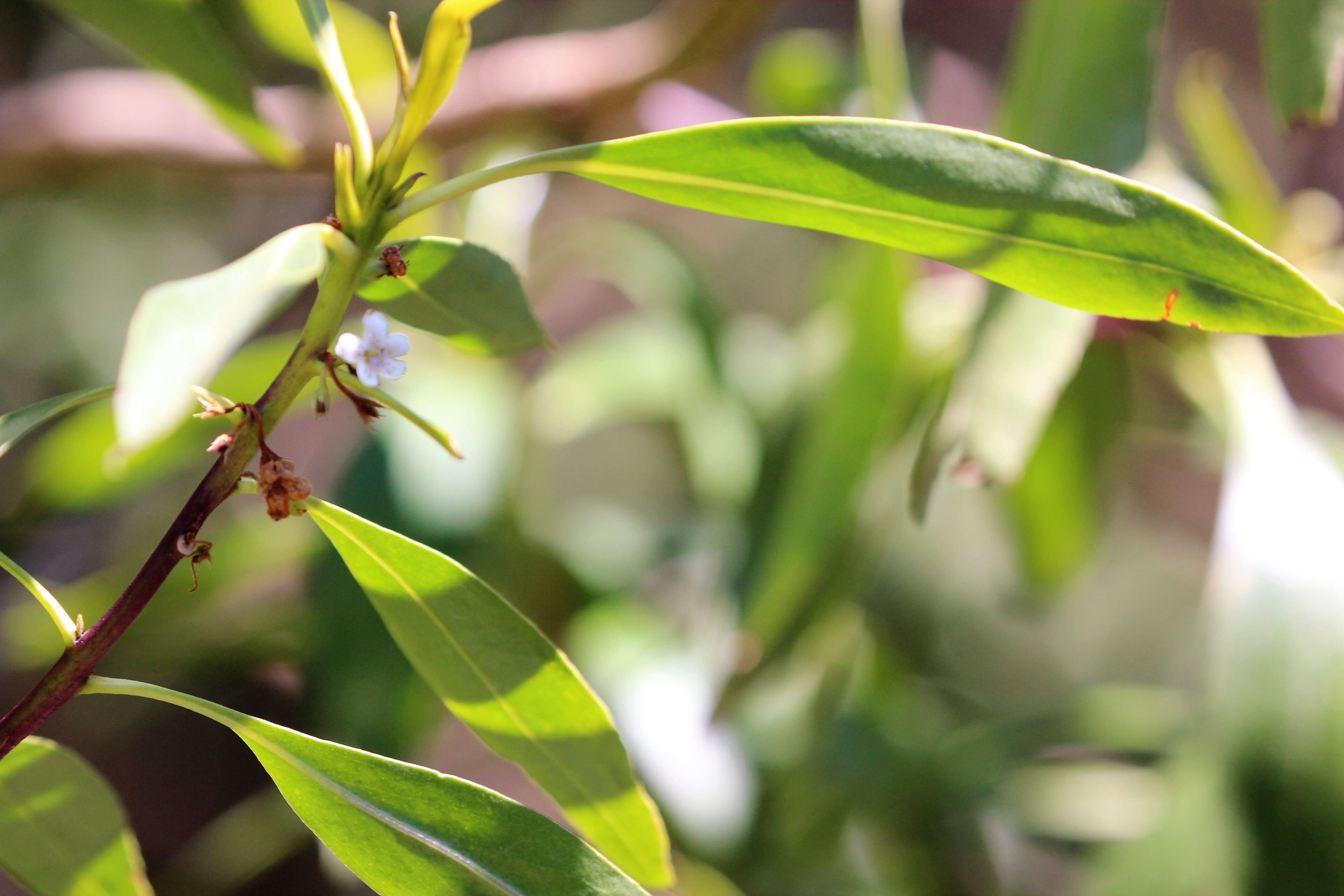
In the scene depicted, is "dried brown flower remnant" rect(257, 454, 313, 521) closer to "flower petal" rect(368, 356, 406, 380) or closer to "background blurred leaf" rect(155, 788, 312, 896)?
"flower petal" rect(368, 356, 406, 380)

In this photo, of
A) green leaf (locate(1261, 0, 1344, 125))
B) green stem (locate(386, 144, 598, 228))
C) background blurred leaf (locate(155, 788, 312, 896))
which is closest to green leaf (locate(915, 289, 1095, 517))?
green leaf (locate(1261, 0, 1344, 125))

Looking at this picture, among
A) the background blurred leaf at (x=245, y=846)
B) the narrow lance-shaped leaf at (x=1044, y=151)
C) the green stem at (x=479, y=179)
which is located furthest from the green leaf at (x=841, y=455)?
the background blurred leaf at (x=245, y=846)

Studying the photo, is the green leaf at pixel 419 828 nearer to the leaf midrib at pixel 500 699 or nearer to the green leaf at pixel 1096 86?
the leaf midrib at pixel 500 699

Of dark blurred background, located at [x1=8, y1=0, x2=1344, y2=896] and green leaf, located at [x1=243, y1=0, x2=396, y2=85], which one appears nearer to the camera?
dark blurred background, located at [x1=8, y1=0, x2=1344, y2=896]

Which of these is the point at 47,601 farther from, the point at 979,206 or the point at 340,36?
the point at 340,36

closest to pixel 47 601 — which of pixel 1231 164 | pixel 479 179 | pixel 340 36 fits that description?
pixel 479 179

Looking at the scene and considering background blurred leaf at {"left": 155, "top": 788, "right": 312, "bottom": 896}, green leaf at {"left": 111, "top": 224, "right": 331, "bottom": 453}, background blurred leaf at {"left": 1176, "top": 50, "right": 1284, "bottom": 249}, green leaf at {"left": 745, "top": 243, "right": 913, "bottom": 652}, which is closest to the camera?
green leaf at {"left": 111, "top": 224, "right": 331, "bottom": 453}

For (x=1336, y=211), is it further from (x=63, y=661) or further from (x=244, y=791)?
(x=244, y=791)
